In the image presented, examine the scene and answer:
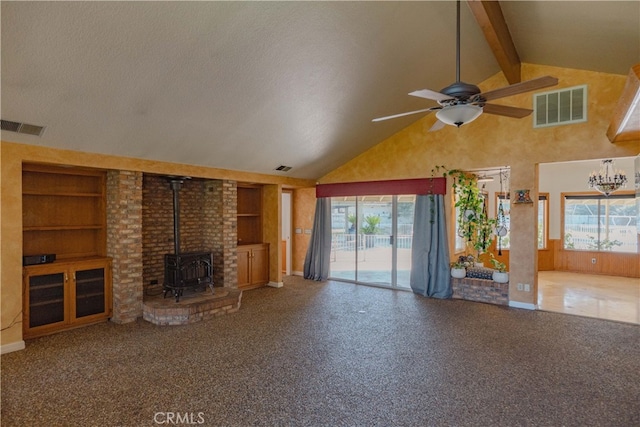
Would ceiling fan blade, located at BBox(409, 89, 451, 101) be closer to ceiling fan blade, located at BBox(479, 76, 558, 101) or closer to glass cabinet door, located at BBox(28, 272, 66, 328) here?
ceiling fan blade, located at BBox(479, 76, 558, 101)

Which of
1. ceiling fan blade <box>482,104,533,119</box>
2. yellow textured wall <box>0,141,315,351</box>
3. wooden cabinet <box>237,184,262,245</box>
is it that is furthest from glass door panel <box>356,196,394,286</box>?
yellow textured wall <box>0,141,315,351</box>

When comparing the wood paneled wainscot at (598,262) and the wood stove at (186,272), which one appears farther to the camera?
the wood paneled wainscot at (598,262)

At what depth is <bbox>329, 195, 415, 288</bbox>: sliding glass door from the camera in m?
7.06

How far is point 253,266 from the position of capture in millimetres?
7199

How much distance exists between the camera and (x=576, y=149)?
522 centimetres

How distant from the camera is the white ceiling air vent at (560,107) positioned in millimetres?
5160

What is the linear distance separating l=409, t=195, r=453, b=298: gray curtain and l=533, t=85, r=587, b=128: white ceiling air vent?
2048 millimetres

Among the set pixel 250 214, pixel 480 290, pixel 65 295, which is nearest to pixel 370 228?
pixel 480 290

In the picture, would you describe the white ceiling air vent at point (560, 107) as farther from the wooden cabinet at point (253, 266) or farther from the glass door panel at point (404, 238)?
the wooden cabinet at point (253, 266)

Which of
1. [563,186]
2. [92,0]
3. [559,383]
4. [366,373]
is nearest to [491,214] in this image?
[563,186]

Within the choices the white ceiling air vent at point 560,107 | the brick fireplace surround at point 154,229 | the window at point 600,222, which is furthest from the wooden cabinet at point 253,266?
the window at point 600,222

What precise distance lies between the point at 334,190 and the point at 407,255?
2197mm

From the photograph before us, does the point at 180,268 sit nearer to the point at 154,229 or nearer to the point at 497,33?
the point at 154,229

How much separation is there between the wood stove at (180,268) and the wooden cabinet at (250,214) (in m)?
1.73
